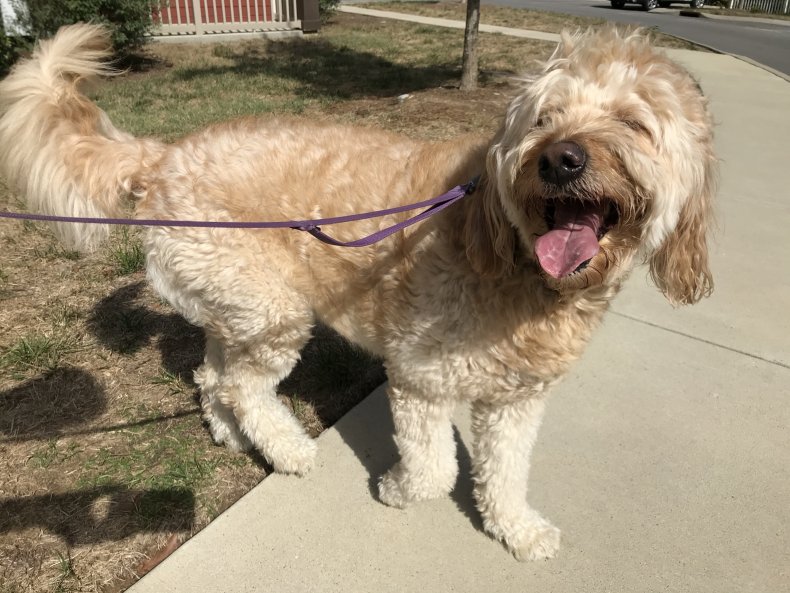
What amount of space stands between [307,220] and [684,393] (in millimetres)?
2429

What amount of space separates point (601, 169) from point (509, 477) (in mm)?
1432

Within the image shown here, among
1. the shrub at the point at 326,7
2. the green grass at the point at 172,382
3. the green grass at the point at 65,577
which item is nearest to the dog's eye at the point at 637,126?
the green grass at the point at 65,577

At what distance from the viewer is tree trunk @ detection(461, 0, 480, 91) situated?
8883 millimetres

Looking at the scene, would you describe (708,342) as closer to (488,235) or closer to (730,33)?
(488,235)

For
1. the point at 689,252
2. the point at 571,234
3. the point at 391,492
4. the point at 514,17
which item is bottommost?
the point at 391,492

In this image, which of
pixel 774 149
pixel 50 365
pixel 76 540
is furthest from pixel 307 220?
pixel 774 149

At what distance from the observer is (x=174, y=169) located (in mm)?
2670

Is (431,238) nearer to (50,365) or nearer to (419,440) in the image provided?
(419,440)

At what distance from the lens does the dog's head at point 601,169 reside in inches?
72.1

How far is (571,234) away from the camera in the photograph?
194 cm

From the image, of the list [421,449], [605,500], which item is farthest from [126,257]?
[605,500]

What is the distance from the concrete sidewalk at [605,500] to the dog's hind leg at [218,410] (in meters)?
0.38

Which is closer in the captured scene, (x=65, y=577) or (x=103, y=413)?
(x=65, y=577)

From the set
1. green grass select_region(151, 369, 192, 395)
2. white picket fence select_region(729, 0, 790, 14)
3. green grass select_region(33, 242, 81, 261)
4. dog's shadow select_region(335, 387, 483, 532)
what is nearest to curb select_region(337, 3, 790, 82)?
green grass select_region(33, 242, 81, 261)
